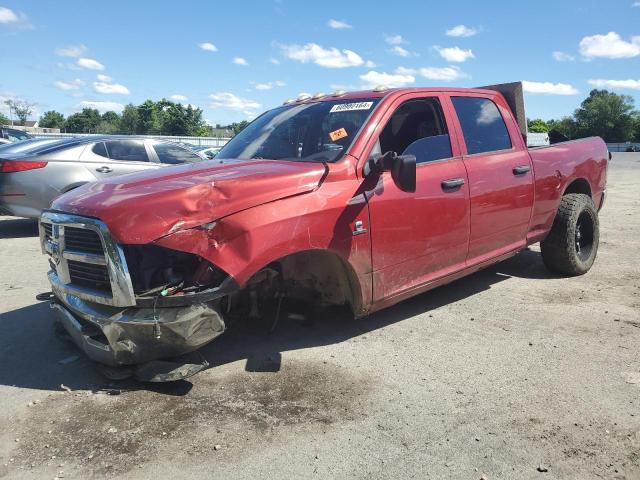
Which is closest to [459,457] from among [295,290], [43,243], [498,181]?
[295,290]

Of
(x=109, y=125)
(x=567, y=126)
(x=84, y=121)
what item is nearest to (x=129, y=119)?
(x=109, y=125)

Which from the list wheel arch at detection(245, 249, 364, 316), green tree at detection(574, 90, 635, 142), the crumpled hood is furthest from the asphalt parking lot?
green tree at detection(574, 90, 635, 142)

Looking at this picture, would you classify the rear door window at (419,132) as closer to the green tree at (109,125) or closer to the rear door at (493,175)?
the rear door at (493,175)

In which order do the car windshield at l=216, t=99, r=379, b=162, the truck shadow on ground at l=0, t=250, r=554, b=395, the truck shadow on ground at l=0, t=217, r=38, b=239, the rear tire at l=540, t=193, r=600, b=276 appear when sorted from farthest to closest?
the truck shadow on ground at l=0, t=217, r=38, b=239
the rear tire at l=540, t=193, r=600, b=276
the car windshield at l=216, t=99, r=379, b=162
the truck shadow on ground at l=0, t=250, r=554, b=395

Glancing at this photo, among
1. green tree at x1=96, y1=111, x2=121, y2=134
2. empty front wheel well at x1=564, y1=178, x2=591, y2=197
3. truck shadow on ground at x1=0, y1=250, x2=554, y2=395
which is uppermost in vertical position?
green tree at x1=96, y1=111, x2=121, y2=134

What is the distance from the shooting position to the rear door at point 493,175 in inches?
175

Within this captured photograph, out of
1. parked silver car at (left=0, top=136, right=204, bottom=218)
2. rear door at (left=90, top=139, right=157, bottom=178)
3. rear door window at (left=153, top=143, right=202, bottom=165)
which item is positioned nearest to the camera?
parked silver car at (left=0, top=136, right=204, bottom=218)

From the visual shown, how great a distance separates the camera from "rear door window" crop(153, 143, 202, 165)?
918 cm

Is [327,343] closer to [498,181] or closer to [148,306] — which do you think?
[148,306]

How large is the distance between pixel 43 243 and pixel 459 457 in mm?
3099

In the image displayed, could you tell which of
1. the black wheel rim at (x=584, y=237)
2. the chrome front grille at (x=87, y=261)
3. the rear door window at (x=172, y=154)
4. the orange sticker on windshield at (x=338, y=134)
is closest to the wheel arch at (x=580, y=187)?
the black wheel rim at (x=584, y=237)

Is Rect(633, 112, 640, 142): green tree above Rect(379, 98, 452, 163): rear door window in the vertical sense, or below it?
above

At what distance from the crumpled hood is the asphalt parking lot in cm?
109

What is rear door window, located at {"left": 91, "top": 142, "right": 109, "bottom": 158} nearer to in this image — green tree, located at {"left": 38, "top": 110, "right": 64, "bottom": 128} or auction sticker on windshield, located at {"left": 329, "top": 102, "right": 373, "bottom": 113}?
auction sticker on windshield, located at {"left": 329, "top": 102, "right": 373, "bottom": 113}
